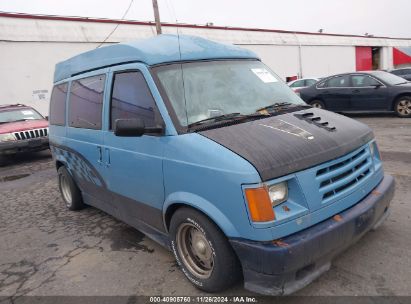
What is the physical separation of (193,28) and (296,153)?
24.1 meters

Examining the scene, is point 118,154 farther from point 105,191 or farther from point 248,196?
point 248,196

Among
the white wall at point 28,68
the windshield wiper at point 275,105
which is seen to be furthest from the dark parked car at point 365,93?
the white wall at point 28,68

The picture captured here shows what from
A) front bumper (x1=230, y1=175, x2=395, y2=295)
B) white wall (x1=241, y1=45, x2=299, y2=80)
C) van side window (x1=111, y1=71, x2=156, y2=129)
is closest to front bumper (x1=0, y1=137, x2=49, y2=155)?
van side window (x1=111, y1=71, x2=156, y2=129)

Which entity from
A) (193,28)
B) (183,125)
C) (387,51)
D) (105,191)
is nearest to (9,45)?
(193,28)

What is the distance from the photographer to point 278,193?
2680 mm

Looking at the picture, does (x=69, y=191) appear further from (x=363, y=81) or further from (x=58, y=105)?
(x=363, y=81)

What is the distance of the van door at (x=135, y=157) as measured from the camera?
332cm

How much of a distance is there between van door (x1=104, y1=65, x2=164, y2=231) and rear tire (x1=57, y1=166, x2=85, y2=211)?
1.49 meters

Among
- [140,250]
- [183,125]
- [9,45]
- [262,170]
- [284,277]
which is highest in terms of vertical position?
[9,45]

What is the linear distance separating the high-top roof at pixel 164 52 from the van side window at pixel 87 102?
20 centimetres

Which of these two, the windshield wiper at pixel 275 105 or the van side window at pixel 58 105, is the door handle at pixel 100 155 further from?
the windshield wiper at pixel 275 105

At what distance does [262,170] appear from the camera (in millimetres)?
2598

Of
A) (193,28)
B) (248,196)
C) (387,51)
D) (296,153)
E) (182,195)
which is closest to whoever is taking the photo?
(248,196)

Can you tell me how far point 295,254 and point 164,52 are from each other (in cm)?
213
